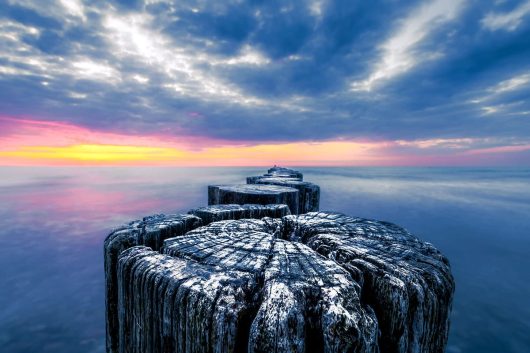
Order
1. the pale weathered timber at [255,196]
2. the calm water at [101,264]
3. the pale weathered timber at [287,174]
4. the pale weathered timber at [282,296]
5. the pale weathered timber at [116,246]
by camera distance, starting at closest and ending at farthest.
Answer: the pale weathered timber at [282,296] < the pale weathered timber at [116,246] < the pale weathered timber at [255,196] < the pale weathered timber at [287,174] < the calm water at [101,264]

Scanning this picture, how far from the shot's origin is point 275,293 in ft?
2.72

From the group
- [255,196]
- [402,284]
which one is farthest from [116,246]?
[255,196]

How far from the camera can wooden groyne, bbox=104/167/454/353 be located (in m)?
0.78

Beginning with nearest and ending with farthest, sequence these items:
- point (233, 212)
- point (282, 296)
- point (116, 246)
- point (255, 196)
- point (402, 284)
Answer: point (282, 296) → point (402, 284) → point (116, 246) → point (233, 212) → point (255, 196)

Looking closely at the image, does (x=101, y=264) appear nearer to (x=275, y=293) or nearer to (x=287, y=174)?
(x=287, y=174)

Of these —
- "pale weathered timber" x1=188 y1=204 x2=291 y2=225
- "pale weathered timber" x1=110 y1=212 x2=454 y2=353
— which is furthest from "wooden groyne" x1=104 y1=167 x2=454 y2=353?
"pale weathered timber" x1=188 y1=204 x2=291 y2=225

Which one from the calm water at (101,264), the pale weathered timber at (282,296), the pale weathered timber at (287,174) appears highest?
the pale weathered timber at (282,296)

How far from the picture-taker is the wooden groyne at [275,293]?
783 millimetres

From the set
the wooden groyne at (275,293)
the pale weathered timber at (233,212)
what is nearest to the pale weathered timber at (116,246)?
the wooden groyne at (275,293)

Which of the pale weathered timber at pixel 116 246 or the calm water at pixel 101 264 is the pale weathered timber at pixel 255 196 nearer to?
the pale weathered timber at pixel 116 246

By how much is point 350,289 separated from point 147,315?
740 millimetres

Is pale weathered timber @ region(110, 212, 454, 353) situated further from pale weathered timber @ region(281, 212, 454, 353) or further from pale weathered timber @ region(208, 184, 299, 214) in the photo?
pale weathered timber @ region(208, 184, 299, 214)

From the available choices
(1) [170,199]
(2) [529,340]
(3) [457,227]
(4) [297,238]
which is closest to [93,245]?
(1) [170,199]

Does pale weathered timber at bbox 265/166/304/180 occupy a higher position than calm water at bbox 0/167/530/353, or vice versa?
pale weathered timber at bbox 265/166/304/180
